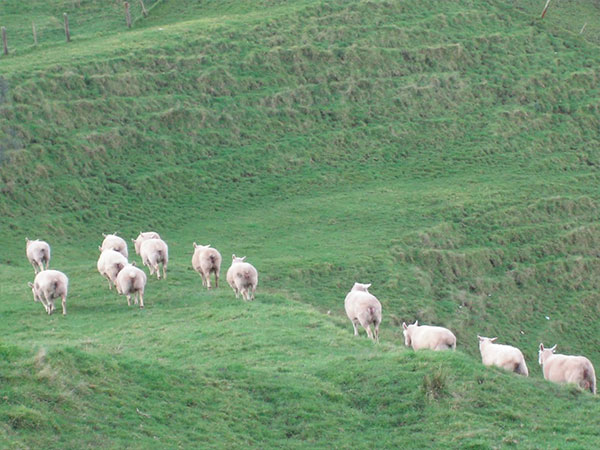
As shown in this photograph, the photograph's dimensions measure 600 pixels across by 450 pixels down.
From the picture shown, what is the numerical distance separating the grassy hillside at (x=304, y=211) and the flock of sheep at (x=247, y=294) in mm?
651

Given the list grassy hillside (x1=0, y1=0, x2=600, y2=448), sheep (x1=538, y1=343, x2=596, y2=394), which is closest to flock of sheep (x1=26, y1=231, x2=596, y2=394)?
sheep (x1=538, y1=343, x2=596, y2=394)

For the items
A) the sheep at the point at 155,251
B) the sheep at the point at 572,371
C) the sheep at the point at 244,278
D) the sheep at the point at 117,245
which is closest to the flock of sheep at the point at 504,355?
the sheep at the point at 572,371

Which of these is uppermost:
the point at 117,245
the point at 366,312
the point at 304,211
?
the point at 117,245

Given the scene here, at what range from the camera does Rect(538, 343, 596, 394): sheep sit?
19.9 m

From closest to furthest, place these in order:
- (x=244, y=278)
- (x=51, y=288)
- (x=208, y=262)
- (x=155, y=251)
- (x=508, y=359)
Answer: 1. (x=508, y=359)
2. (x=51, y=288)
3. (x=244, y=278)
4. (x=208, y=262)
5. (x=155, y=251)

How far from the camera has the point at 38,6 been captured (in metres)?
59.0

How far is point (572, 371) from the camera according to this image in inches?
788

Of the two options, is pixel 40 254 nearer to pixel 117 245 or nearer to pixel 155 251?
pixel 117 245

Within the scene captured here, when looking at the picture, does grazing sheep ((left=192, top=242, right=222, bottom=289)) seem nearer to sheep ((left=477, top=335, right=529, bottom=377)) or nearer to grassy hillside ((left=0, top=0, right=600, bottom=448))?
grassy hillside ((left=0, top=0, right=600, bottom=448))

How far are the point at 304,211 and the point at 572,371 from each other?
20.0 m

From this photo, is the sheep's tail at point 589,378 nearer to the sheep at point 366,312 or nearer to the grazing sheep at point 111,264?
the sheep at point 366,312

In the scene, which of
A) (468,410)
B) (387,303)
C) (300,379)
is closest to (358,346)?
(300,379)

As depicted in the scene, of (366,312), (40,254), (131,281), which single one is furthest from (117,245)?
(366,312)

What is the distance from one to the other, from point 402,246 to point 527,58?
990 inches
